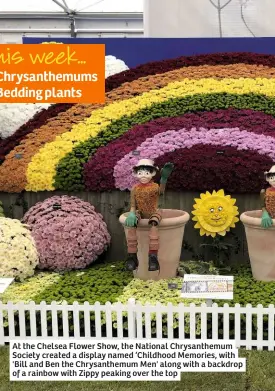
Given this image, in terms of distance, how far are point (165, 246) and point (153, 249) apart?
33cm

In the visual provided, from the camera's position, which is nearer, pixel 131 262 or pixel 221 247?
pixel 131 262

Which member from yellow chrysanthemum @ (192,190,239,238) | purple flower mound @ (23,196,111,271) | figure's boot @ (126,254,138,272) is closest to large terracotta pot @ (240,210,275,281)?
yellow chrysanthemum @ (192,190,239,238)

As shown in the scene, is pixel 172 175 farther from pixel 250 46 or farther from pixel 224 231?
pixel 250 46

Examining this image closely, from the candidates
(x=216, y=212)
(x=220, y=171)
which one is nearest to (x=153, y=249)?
(x=216, y=212)

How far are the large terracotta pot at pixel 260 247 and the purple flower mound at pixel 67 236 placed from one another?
1.50 metres

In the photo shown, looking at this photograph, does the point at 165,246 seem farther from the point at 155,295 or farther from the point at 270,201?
the point at 270,201

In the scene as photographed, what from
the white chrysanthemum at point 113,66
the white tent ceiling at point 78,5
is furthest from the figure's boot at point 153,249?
the white tent ceiling at point 78,5

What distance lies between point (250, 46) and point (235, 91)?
1.29m

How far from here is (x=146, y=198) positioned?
4.66 metres

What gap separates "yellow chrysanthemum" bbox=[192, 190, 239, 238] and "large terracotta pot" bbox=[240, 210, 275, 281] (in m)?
0.28

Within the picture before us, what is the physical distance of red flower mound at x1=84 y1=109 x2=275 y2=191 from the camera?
5.63 metres

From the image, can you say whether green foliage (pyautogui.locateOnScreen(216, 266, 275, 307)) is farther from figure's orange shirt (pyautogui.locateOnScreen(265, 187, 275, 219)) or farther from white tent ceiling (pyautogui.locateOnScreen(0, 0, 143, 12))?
white tent ceiling (pyautogui.locateOnScreen(0, 0, 143, 12))

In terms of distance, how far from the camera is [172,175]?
5359 mm

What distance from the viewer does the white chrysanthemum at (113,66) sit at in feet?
24.8
